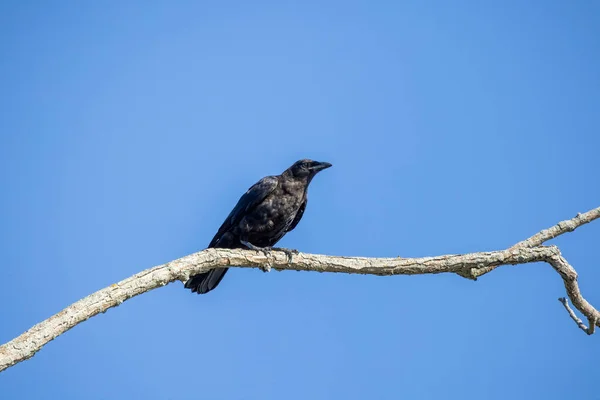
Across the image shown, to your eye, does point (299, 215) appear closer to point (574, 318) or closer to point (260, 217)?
point (260, 217)

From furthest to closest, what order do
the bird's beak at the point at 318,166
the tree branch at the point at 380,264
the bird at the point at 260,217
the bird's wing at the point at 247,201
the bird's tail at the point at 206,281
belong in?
the bird's beak at the point at 318,166 → the bird's wing at the point at 247,201 → the bird at the point at 260,217 → the bird's tail at the point at 206,281 → the tree branch at the point at 380,264

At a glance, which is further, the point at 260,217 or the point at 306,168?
the point at 306,168

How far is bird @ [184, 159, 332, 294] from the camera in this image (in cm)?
918

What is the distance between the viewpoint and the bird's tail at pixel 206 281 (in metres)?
8.87

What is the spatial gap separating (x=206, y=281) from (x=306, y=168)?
2281 millimetres

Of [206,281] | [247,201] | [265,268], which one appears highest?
[247,201]

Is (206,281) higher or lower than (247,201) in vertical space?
lower

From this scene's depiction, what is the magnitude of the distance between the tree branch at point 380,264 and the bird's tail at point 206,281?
5.16 feet

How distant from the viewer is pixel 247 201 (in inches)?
368

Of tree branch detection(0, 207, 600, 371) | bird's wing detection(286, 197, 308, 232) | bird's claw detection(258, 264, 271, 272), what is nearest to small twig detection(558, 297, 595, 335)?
tree branch detection(0, 207, 600, 371)

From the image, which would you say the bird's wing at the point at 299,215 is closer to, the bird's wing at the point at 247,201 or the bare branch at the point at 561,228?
the bird's wing at the point at 247,201

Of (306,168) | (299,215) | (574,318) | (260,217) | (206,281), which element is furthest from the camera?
(299,215)

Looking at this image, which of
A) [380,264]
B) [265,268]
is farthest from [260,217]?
[380,264]

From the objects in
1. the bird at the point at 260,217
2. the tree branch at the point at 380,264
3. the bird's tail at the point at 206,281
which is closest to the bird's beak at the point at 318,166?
the bird at the point at 260,217
